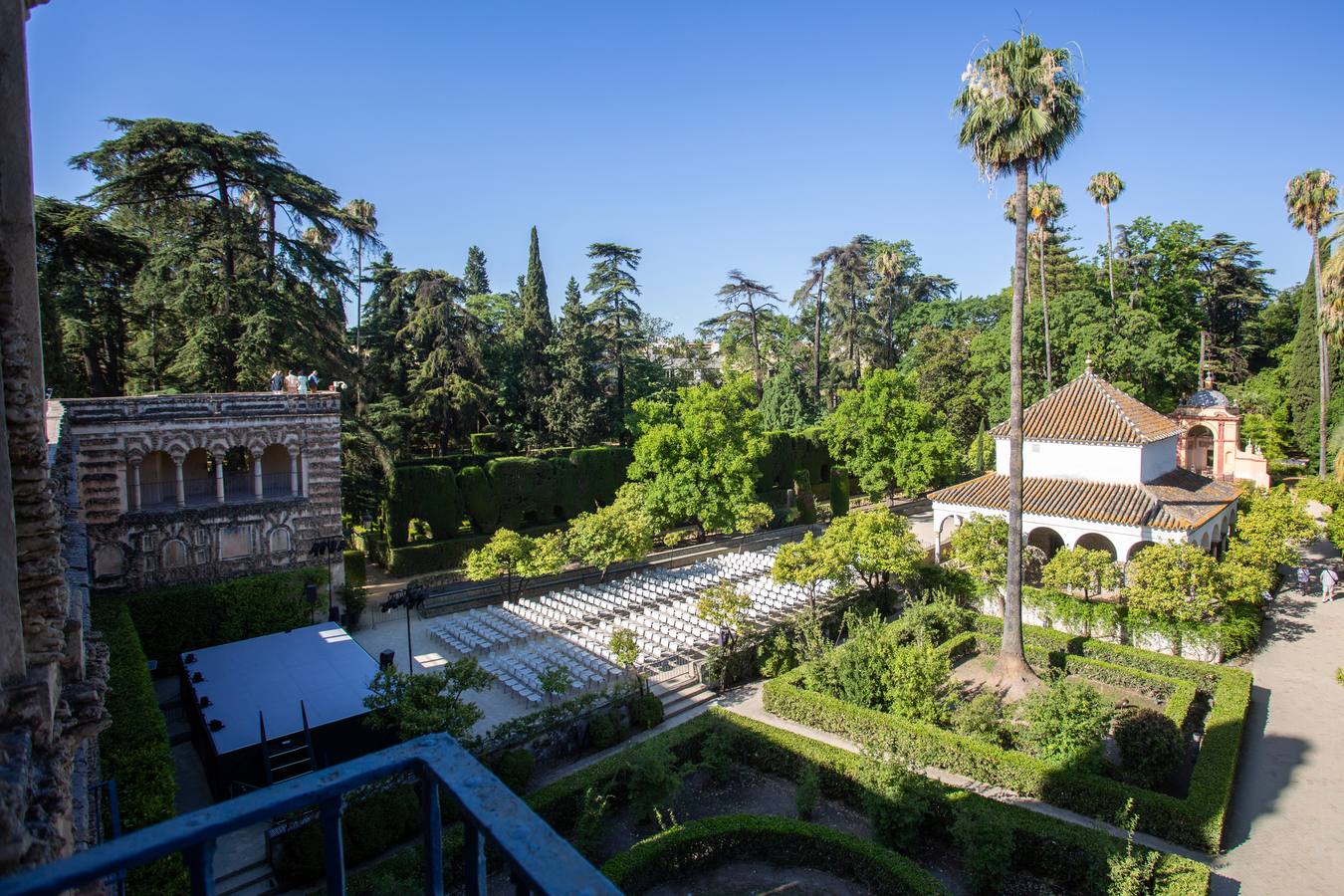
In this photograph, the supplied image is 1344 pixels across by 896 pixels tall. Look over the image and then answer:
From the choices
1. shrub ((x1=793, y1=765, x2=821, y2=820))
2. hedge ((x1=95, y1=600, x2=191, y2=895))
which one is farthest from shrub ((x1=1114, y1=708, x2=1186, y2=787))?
hedge ((x1=95, y1=600, x2=191, y2=895))

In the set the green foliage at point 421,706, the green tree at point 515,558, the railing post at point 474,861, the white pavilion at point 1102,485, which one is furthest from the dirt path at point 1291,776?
the green tree at point 515,558

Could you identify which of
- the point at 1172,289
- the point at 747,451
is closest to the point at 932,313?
the point at 1172,289

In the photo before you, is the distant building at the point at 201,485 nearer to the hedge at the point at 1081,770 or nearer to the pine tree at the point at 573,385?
the hedge at the point at 1081,770

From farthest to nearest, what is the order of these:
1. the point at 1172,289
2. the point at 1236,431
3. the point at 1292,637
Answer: the point at 1172,289 → the point at 1236,431 → the point at 1292,637

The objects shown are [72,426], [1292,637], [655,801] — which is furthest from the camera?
[1292,637]

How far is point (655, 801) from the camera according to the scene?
1380 centimetres

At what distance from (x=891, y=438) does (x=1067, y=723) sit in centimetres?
2663

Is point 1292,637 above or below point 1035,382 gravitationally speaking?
below

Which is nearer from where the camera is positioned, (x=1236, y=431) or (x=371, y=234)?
(x=371, y=234)

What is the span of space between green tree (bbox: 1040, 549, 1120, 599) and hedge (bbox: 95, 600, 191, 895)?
70.3ft

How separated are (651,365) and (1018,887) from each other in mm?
41286

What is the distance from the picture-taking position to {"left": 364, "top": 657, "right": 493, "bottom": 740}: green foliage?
13710 mm

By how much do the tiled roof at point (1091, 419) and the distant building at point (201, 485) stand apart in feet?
75.6

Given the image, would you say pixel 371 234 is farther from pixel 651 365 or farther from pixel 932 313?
pixel 932 313
